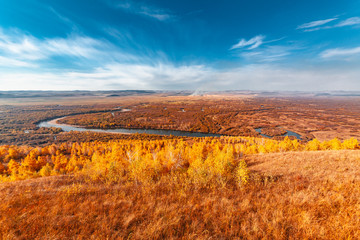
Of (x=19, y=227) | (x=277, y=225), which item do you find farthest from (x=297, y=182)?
(x=19, y=227)

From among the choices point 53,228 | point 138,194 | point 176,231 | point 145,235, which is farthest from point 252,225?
point 53,228

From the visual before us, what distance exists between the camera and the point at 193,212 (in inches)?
258

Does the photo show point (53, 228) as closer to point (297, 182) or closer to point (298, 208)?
point (298, 208)

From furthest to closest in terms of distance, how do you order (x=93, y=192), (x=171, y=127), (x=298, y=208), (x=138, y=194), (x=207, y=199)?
(x=171, y=127)
(x=93, y=192)
(x=138, y=194)
(x=207, y=199)
(x=298, y=208)

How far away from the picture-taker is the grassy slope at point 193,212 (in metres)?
5.16

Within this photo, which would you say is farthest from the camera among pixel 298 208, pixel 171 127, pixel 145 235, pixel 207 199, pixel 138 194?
pixel 171 127

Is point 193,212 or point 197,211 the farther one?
point 197,211

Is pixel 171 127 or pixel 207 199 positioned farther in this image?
pixel 171 127

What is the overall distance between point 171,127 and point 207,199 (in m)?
113

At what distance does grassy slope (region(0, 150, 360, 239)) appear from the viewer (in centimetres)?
516

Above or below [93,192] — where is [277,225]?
above

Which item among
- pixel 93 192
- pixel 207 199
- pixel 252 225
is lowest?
pixel 93 192

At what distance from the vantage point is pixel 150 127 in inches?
4860

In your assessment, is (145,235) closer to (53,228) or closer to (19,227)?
(53,228)
